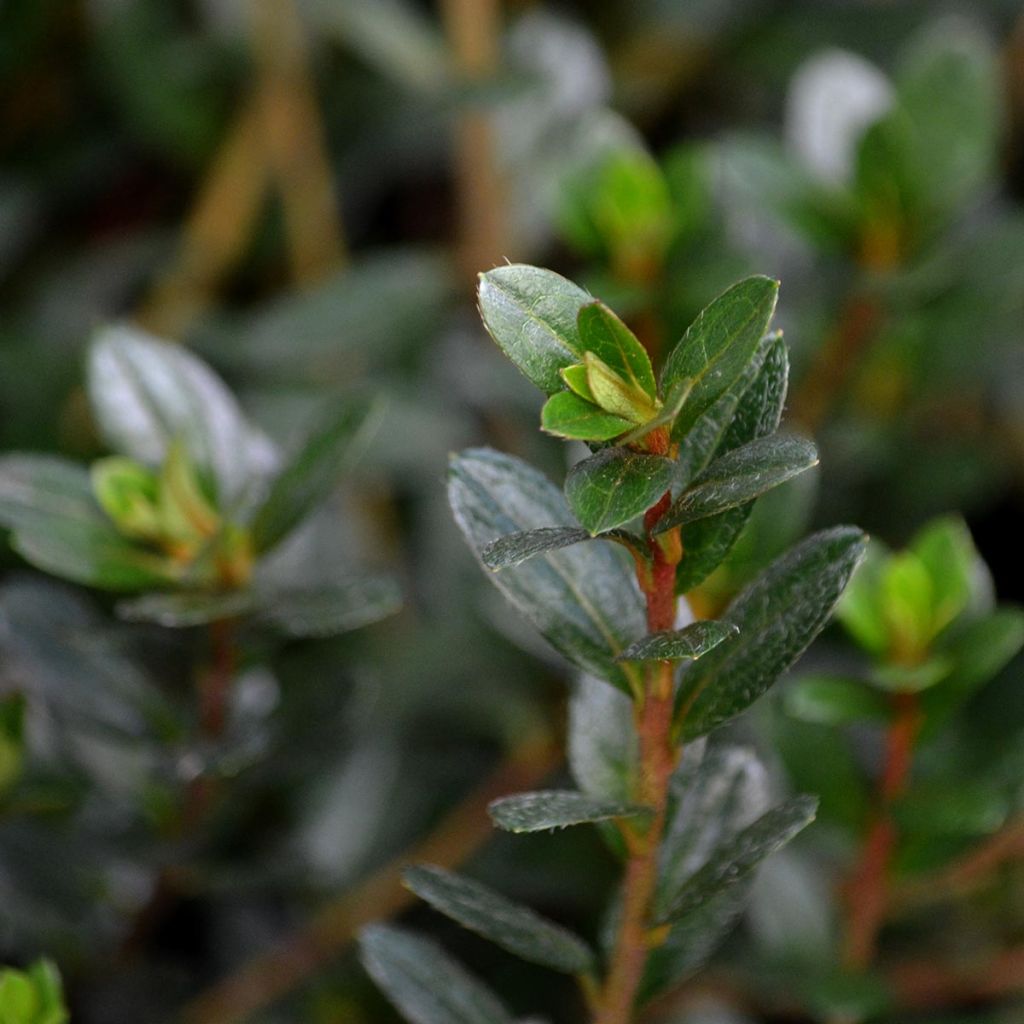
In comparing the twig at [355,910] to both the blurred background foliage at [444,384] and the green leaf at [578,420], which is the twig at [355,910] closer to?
the blurred background foliage at [444,384]

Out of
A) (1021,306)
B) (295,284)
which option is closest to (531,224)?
(295,284)

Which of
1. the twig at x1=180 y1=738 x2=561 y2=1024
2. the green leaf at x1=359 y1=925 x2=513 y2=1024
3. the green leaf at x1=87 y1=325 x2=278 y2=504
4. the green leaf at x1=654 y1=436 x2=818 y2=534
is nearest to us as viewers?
the green leaf at x1=654 y1=436 x2=818 y2=534

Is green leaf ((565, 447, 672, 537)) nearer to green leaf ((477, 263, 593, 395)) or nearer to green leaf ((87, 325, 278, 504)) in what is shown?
green leaf ((477, 263, 593, 395))

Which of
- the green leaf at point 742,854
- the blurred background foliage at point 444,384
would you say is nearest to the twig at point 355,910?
the blurred background foliage at point 444,384

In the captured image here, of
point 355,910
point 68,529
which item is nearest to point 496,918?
point 68,529

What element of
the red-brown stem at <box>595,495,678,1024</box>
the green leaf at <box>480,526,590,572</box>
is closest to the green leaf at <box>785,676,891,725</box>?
the red-brown stem at <box>595,495,678,1024</box>

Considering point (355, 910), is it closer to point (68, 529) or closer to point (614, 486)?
point (68, 529)

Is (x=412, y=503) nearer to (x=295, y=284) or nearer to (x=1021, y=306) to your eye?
(x=295, y=284)
